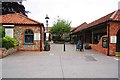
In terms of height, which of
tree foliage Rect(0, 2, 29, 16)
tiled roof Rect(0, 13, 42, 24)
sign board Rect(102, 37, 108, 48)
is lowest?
sign board Rect(102, 37, 108, 48)

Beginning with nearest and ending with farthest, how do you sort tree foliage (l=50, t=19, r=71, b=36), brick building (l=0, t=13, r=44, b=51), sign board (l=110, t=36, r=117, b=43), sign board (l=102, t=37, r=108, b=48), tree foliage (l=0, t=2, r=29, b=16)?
sign board (l=110, t=36, r=117, b=43), sign board (l=102, t=37, r=108, b=48), brick building (l=0, t=13, r=44, b=51), tree foliage (l=0, t=2, r=29, b=16), tree foliage (l=50, t=19, r=71, b=36)

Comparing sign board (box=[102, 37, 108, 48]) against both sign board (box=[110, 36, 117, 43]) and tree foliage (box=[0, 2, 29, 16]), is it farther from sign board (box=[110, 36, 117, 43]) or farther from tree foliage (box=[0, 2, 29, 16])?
tree foliage (box=[0, 2, 29, 16])

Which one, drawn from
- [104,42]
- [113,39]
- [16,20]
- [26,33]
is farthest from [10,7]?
[113,39]

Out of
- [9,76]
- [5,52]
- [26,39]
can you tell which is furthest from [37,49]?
[9,76]

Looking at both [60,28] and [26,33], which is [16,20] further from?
[60,28]

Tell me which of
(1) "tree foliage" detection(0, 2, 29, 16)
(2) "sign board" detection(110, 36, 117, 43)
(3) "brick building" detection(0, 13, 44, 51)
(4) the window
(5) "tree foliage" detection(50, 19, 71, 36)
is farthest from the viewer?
(5) "tree foliage" detection(50, 19, 71, 36)

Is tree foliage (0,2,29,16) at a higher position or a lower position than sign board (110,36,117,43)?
higher

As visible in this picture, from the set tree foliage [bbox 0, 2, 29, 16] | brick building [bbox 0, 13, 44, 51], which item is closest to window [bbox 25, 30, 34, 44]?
brick building [bbox 0, 13, 44, 51]

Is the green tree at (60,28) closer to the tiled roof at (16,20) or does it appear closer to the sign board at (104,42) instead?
the tiled roof at (16,20)

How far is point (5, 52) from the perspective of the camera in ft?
58.8

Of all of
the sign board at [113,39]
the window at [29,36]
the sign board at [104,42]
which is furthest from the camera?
the window at [29,36]

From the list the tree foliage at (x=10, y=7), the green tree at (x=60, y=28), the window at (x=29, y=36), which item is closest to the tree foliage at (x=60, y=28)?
the green tree at (x=60, y=28)

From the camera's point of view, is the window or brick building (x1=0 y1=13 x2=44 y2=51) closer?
brick building (x1=0 y1=13 x2=44 y2=51)

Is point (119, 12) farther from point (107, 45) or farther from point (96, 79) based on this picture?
point (96, 79)
